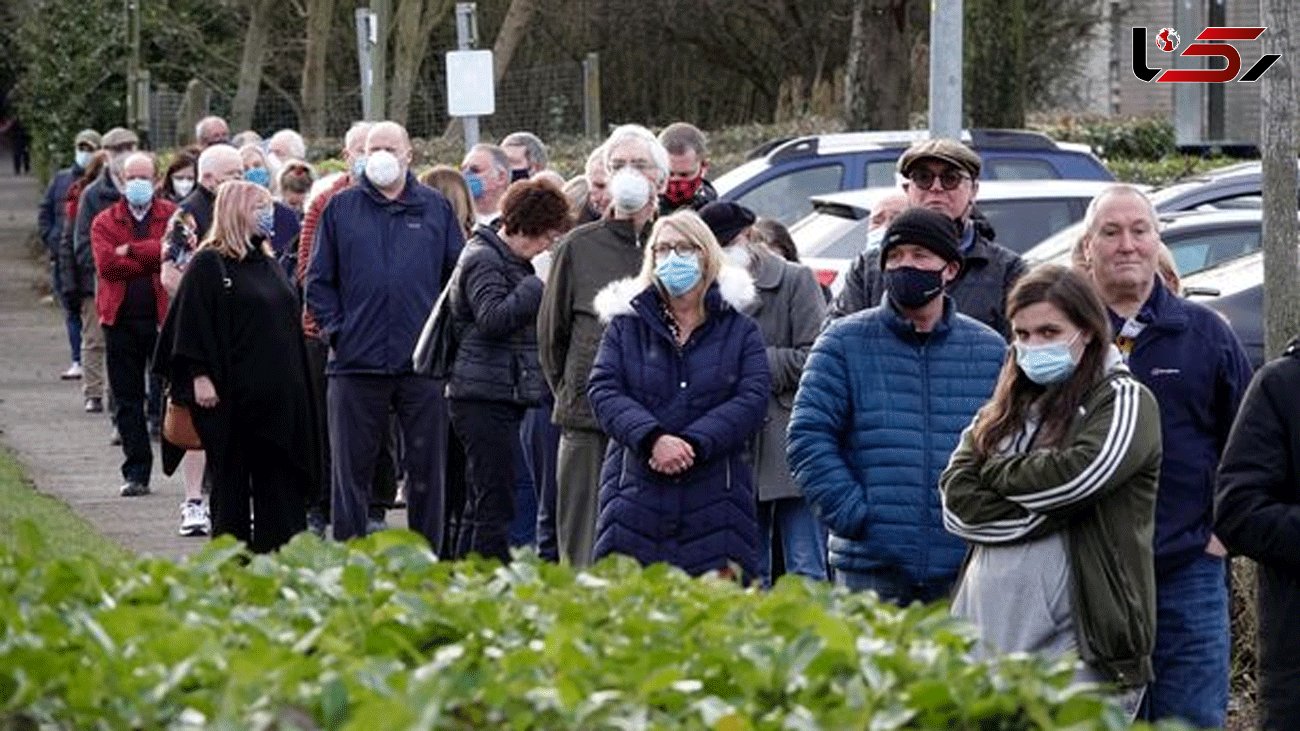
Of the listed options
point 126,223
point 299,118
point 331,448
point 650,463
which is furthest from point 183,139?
point 650,463

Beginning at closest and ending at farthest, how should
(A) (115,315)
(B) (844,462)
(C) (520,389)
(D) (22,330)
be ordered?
(B) (844,462)
(C) (520,389)
(A) (115,315)
(D) (22,330)

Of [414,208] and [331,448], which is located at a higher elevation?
[414,208]

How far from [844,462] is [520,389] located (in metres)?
4.09

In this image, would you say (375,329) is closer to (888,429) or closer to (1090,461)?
(888,429)

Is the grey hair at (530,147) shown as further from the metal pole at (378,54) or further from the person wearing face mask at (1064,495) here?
the metal pole at (378,54)

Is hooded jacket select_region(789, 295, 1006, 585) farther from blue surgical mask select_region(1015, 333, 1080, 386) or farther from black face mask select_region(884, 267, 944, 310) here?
blue surgical mask select_region(1015, 333, 1080, 386)

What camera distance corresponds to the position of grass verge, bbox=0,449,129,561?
14.0m

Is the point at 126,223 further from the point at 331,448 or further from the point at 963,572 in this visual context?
the point at 963,572

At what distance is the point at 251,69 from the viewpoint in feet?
126

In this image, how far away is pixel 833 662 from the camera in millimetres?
Answer: 4777

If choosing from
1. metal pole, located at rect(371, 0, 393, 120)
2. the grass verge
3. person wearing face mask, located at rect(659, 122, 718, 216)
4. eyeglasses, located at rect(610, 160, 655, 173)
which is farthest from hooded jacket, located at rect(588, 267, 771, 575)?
metal pole, located at rect(371, 0, 393, 120)

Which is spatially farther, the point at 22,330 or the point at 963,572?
the point at 22,330

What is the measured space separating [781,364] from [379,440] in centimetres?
321

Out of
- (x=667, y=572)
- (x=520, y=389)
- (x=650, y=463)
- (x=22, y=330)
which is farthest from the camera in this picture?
(x=22, y=330)
